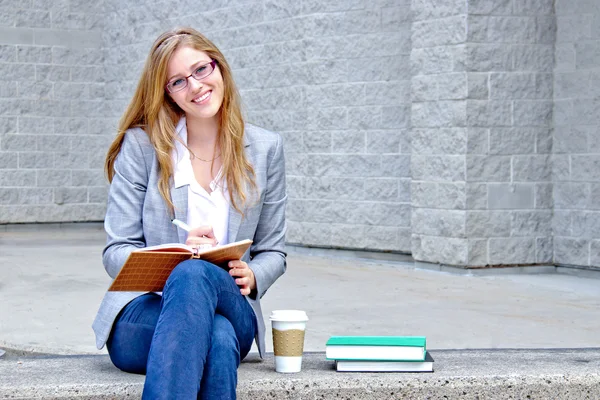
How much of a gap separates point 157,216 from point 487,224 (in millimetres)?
4845

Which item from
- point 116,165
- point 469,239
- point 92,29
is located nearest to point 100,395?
point 116,165

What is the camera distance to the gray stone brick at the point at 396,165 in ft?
27.6

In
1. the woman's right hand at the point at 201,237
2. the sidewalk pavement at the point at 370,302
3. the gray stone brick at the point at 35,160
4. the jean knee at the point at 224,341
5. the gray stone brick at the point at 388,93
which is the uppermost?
the gray stone brick at the point at 388,93

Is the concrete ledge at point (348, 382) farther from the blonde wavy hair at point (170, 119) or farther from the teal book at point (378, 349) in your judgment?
the blonde wavy hair at point (170, 119)

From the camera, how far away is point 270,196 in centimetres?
341

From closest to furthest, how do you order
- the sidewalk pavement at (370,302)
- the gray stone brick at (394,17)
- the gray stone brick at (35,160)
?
the sidewalk pavement at (370,302) → the gray stone brick at (394,17) → the gray stone brick at (35,160)

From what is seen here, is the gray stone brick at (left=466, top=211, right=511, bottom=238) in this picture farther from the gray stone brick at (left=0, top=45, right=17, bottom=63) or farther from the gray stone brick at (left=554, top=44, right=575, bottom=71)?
the gray stone brick at (left=0, top=45, right=17, bottom=63)

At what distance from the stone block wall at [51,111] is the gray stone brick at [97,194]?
0.01m

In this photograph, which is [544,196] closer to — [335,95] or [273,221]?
[335,95]

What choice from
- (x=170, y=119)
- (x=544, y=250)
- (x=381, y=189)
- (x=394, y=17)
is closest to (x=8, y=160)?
(x=381, y=189)

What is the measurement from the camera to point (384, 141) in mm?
8547

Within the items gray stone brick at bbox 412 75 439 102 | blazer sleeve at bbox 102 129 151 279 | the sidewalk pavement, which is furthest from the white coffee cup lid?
gray stone brick at bbox 412 75 439 102

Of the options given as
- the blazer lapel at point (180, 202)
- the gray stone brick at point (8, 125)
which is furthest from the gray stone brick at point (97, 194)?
the blazer lapel at point (180, 202)

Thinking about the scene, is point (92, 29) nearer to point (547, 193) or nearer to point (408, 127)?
point (408, 127)
